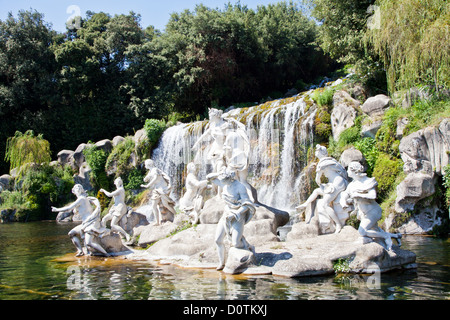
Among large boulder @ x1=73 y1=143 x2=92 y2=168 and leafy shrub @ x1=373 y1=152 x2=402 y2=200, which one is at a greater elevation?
large boulder @ x1=73 y1=143 x2=92 y2=168

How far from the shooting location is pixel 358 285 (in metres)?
7.00

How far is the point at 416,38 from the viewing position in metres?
13.7

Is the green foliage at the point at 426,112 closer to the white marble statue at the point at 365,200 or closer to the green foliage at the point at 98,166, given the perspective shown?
the white marble statue at the point at 365,200

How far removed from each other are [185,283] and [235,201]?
1.79 meters

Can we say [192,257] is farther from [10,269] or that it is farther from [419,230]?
[419,230]

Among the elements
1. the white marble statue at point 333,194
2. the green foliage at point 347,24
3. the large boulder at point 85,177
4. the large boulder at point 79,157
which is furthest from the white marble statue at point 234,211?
the large boulder at point 79,157

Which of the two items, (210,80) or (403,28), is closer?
(403,28)

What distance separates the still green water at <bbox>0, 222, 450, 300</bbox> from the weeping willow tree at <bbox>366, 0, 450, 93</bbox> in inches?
232

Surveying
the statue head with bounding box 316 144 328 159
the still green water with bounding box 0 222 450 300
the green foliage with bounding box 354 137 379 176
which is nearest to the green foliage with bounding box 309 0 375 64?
the green foliage with bounding box 354 137 379 176

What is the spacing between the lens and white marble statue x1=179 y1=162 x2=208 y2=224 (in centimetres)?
1210

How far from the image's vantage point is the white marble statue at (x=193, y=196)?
1210 cm

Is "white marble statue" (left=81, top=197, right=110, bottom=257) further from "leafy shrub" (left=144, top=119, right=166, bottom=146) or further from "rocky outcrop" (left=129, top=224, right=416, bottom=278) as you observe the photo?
"leafy shrub" (left=144, top=119, right=166, bottom=146)

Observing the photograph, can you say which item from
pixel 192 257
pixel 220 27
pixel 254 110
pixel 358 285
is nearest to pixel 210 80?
pixel 220 27
